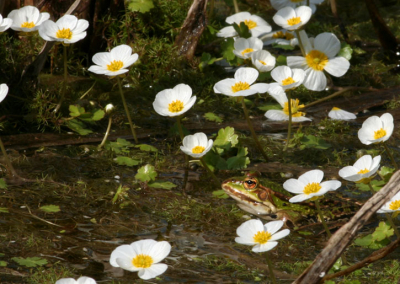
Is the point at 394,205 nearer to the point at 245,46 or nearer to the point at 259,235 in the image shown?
the point at 259,235

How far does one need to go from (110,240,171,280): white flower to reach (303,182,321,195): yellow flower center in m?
0.79

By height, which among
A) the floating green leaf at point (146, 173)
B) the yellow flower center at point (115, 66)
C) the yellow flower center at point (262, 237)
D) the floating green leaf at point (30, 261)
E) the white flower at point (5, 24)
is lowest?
the yellow flower center at point (262, 237)

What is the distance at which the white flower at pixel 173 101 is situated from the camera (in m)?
3.40

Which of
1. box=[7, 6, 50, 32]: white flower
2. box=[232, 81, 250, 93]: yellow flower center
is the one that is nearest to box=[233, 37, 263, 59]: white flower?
box=[232, 81, 250, 93]: yellow flower center

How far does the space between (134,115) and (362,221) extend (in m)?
2.59

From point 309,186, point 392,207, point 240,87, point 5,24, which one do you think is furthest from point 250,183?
point 5,24

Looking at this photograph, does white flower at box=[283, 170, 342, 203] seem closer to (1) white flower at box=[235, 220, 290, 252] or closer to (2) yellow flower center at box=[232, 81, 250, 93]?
(1) white flower at box=[235, 220, 290, 252]

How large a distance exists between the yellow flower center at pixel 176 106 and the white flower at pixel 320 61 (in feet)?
4.30

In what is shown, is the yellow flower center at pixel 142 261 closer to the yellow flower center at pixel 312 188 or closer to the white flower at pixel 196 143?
the yellow flower center at pixel 312 188

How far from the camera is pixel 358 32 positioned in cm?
609

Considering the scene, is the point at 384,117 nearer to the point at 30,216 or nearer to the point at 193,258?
the point at 193,258

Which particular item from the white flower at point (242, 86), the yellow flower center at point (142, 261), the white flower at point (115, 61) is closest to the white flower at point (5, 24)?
the white flower at point (115, 61)

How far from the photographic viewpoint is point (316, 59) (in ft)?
14.5

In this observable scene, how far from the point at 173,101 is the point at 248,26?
200 centimetres
